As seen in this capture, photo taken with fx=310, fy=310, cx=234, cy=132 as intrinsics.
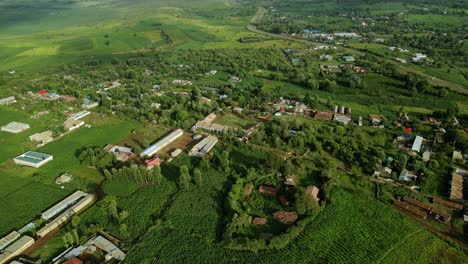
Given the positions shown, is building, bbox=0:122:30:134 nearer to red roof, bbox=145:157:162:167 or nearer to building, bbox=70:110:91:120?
building, bbox=70:110:91:120

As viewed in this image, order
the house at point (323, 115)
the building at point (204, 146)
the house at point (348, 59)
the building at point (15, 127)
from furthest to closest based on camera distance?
1. the house at point (348, 59)
2. the house at point (323, 115)
3. the building at point (15, 127)
4. the building at point (204, 146)

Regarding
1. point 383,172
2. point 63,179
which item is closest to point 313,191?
point 383,172

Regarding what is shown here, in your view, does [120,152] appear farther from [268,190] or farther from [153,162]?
[268,190]

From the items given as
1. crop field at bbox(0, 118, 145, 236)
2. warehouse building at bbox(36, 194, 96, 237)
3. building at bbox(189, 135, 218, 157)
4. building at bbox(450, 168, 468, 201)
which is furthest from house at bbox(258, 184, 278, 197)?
crop field at bbox(0, 118, 145, 236)

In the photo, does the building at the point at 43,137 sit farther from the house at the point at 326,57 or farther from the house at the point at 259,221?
the house at the point at 326,57

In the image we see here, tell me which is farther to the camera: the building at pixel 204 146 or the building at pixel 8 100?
the building at pixel 8 100

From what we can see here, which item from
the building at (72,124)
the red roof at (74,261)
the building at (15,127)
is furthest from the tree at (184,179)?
the building at (15,127)
